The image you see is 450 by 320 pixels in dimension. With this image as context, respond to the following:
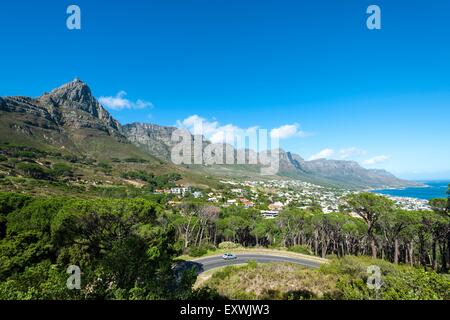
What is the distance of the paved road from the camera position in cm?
2711

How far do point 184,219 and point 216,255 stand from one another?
1337 centimetres

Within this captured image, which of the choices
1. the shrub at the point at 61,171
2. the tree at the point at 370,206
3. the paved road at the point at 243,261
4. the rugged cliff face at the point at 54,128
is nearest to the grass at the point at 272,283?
the paved road at the point at 243,261

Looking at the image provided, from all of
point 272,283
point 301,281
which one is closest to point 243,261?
point 272,283

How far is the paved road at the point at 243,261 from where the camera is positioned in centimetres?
2711

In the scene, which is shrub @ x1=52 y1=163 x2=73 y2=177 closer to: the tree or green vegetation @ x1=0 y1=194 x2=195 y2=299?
green vegetation @ x1=0 y1=194 x2=195 y2=299

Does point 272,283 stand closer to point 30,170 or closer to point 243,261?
point 243,261

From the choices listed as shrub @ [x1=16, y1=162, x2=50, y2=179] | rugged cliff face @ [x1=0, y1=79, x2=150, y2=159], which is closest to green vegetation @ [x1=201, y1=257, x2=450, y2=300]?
shrub @ [x1=16, y1=162, x2=50, y2=179]

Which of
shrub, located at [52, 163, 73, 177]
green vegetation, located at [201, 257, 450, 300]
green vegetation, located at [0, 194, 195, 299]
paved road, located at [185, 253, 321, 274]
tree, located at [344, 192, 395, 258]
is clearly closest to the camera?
green vegetation, located at [0, 194, 195, 299]

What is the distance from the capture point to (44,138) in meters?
138

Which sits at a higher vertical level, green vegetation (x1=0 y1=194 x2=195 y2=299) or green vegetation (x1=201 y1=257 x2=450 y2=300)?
green vegetation (x1=0 y1=194 x2=195 y2=299)

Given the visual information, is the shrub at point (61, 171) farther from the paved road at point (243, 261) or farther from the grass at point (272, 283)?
the grass at point (272, 283)
